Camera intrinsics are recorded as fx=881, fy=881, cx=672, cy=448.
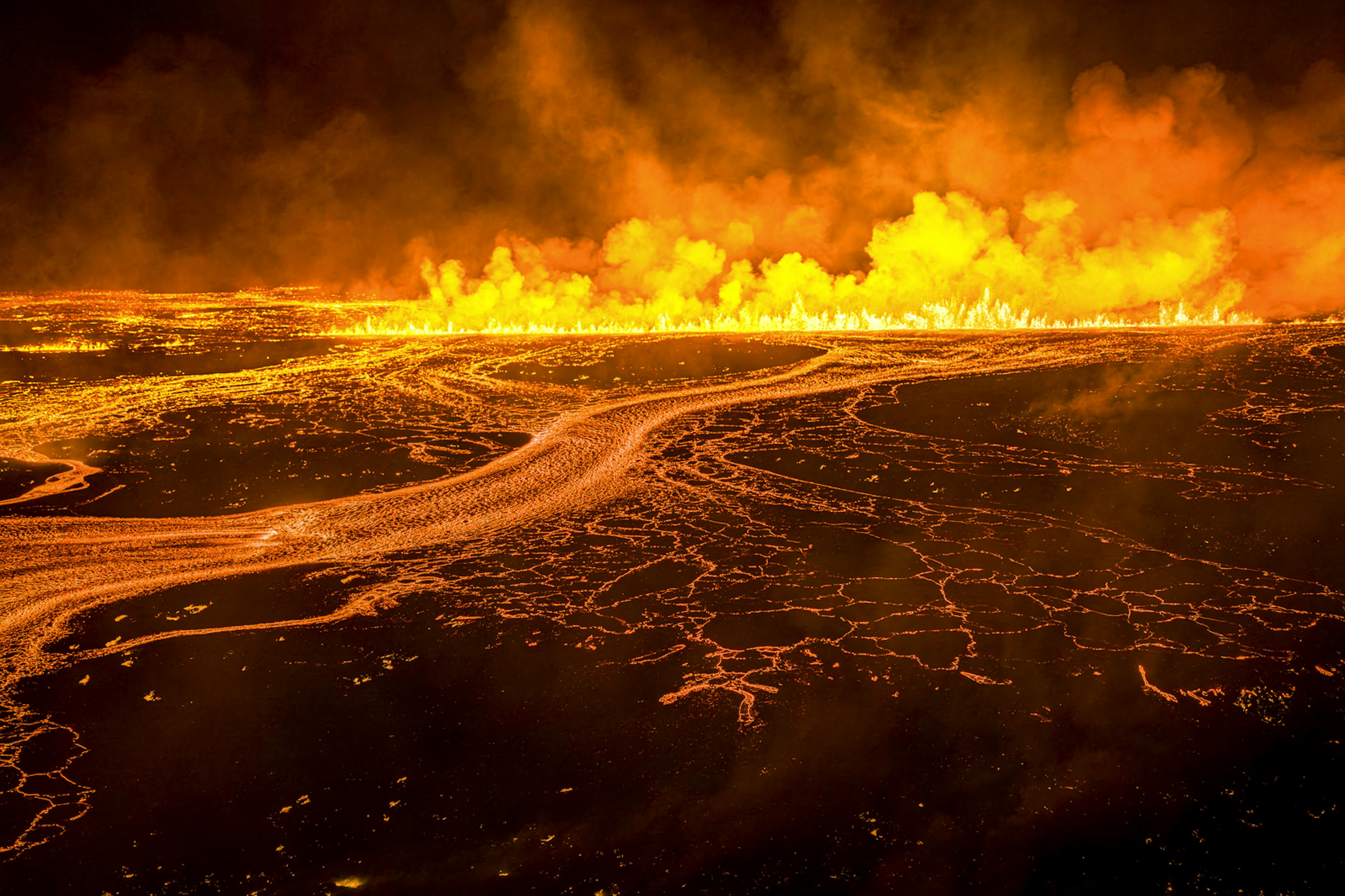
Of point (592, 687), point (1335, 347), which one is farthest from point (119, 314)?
point (1335, 347)

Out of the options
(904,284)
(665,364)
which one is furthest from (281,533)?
(904,284)

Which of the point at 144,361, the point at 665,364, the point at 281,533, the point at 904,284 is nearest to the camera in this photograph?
the point at 281,533

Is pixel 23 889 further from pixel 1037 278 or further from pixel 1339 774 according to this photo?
pixel 1037 278

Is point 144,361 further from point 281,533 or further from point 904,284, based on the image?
point 904,284

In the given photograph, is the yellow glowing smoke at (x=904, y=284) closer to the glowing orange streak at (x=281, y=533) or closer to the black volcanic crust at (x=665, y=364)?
the black volcanic crust at (x=665, y=364)

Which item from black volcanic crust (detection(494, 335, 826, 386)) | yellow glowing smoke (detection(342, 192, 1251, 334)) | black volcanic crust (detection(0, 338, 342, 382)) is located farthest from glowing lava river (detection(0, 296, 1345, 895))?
yellow glowing smoke (detection(342, 192, 1251, 334))

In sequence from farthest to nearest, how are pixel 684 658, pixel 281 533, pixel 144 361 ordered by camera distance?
pixel 144 361 < pixel 281 533 < pixel 684 658

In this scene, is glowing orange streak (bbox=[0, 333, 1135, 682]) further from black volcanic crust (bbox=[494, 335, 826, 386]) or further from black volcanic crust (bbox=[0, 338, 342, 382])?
black volcanic crust (bbox=[0, 338, 342, 382])

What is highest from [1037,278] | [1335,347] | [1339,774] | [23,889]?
[1037,278]
